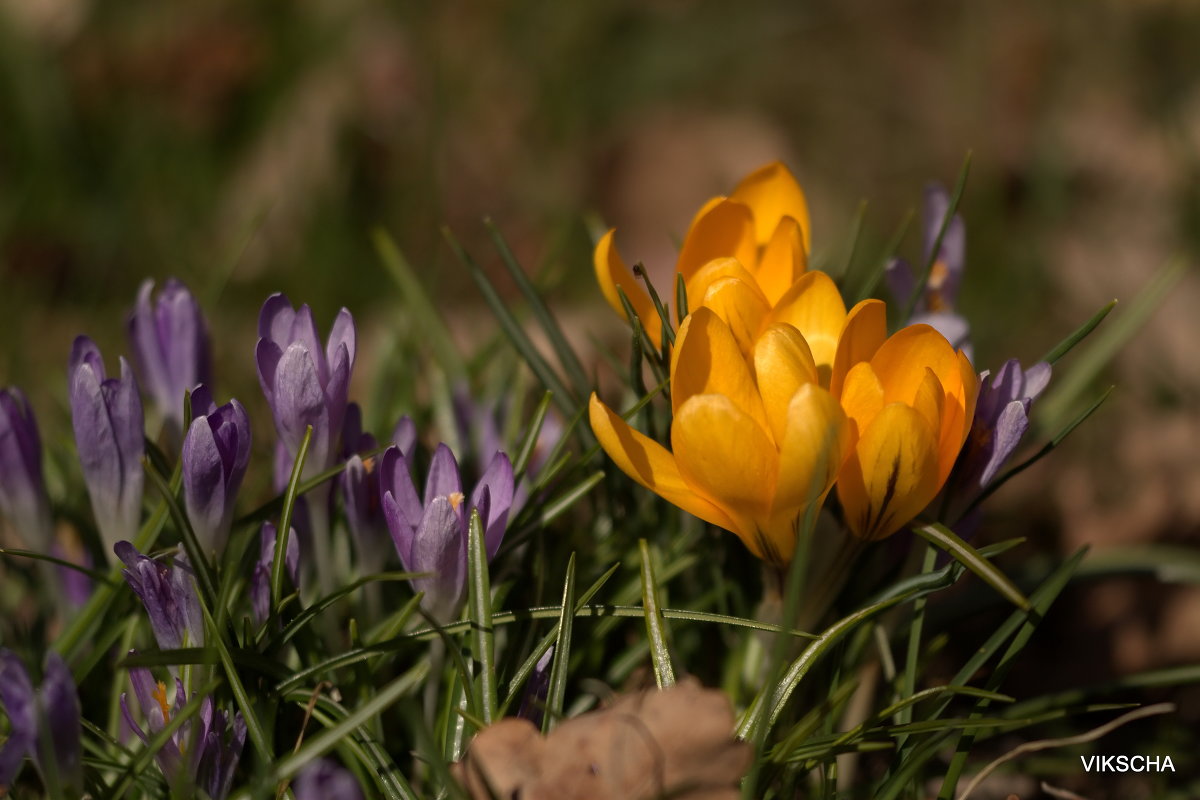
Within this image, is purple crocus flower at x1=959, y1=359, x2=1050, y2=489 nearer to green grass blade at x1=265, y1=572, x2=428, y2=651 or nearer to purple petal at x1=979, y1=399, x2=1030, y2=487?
purple petal at x1=979, y1=399, x2=1030, y2=487

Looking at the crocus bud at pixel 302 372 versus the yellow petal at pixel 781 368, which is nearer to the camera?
the yellow petal at pixel 781 368

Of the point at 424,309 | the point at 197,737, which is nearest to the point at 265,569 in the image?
the point at 197,737

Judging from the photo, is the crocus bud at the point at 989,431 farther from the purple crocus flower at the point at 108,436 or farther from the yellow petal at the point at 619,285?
the purple crocus flower at the point at 108,436

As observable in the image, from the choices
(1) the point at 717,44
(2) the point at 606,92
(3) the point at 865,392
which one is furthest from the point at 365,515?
(1) the point at 717,44

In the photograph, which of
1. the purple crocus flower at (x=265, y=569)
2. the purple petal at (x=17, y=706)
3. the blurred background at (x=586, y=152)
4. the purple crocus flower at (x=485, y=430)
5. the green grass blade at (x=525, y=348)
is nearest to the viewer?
the purple petal at (x=17, y=706)

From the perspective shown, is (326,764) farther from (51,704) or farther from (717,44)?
(717,44)

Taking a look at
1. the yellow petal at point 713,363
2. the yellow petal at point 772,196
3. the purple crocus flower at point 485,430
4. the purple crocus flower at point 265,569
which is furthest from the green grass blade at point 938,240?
the purple crocus flower at point 265,569
